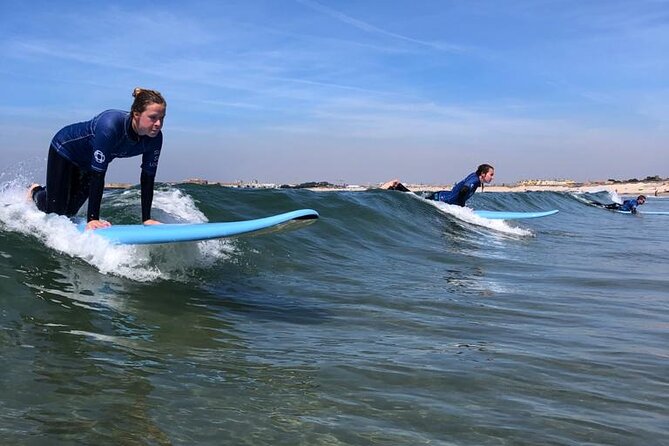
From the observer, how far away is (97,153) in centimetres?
462

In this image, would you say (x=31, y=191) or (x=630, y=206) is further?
(x=630, y=206)

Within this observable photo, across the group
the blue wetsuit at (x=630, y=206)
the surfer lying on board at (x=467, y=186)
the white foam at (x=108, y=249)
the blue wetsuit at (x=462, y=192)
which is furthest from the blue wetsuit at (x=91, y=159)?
the blue wetsuit at (x=630, y=206)

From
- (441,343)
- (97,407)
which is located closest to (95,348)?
(97,407)

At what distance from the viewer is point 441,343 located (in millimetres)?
3680

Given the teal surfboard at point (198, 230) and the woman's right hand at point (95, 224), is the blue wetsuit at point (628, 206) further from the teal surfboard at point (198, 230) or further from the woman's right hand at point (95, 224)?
the woman's right hand at point (95, 224)

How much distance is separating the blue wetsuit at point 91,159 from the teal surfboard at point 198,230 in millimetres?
273

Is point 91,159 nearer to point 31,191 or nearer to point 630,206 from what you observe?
point 31,191

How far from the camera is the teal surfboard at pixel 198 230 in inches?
167

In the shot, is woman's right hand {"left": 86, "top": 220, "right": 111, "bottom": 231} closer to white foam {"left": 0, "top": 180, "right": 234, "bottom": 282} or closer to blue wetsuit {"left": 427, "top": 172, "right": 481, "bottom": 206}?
white foam {"left": 0, "top": 180, "right": 234, "bottom": 282}

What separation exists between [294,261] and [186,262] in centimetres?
162

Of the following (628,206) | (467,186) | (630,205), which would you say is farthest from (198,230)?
(628,206)

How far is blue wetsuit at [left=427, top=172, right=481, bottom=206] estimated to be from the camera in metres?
11.8

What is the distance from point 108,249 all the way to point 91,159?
76 centimetres

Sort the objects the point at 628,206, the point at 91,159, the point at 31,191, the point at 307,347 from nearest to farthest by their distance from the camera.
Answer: the point at 307,347, the point at 91,159, the point at 31,191, the point at 628,206
